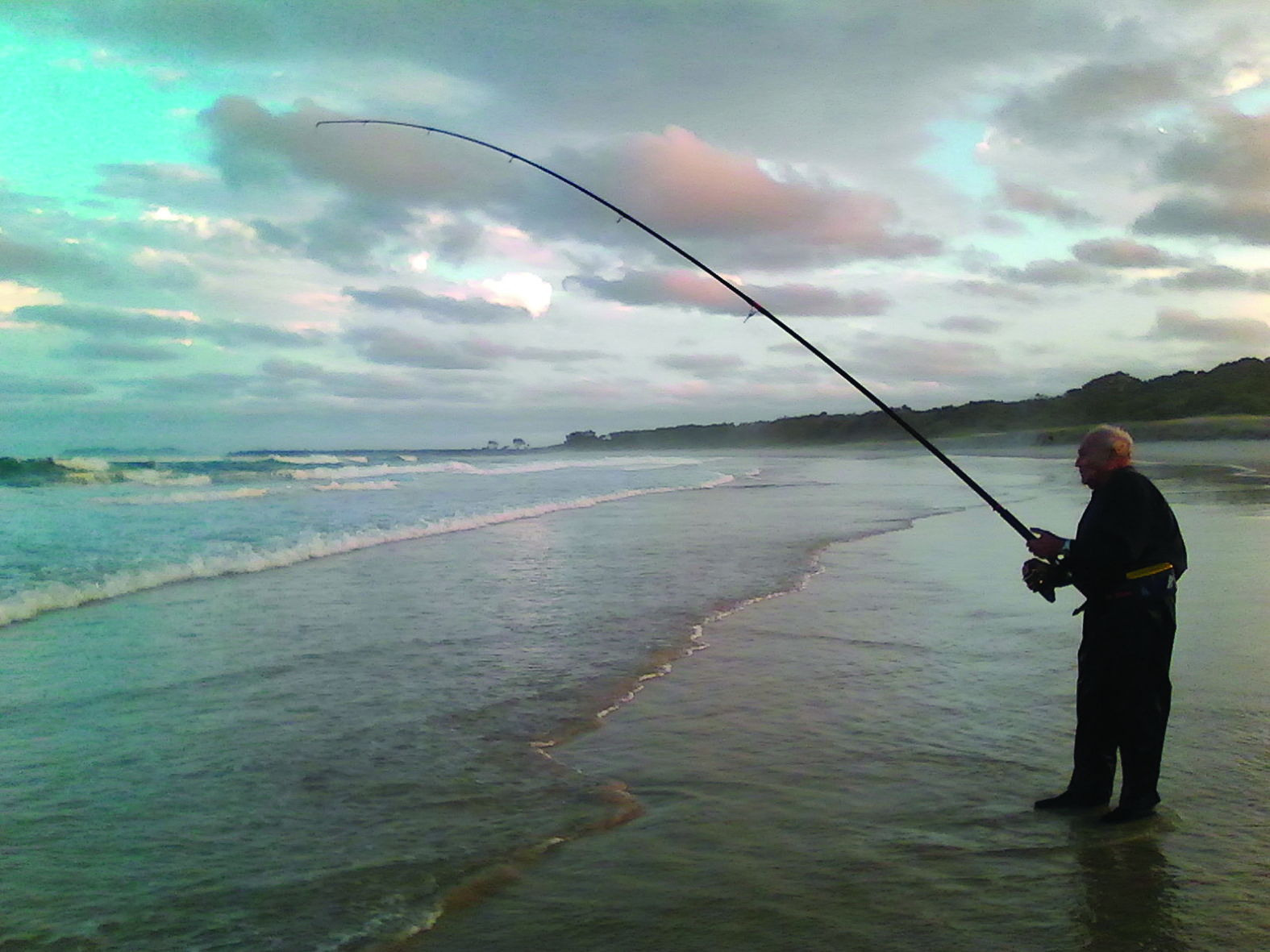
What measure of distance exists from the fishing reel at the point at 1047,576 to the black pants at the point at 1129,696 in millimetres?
179

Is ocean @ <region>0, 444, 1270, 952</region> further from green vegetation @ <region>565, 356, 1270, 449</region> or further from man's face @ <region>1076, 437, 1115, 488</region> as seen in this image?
green vegetation @ <region>565, 356, 1270, 449</region>

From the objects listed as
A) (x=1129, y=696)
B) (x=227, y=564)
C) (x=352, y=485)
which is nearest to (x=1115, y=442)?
(x=1129, y=696)

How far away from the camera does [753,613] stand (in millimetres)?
8383

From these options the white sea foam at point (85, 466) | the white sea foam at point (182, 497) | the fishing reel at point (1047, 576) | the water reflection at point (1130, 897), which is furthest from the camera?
the white sea foam at point (85, 466)

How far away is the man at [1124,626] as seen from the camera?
371cm

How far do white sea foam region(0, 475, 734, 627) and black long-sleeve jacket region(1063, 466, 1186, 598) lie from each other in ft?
27.7

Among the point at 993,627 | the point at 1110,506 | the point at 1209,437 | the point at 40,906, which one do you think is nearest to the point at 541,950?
the point at 40,906

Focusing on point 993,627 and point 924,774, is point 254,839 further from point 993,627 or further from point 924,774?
point 993,627

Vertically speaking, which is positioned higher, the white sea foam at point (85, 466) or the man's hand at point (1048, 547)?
the white sea foam at point (85, 466)

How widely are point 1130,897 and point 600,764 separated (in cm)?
231

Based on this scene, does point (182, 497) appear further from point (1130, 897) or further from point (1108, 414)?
point (1108, 414)

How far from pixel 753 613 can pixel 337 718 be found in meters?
4.09

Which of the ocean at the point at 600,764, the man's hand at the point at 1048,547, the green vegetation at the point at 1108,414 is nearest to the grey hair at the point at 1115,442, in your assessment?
the man's hand at the point at 1048,547

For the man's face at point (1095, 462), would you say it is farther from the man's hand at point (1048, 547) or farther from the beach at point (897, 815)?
the beach at point (897, 815)
